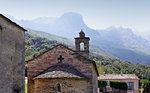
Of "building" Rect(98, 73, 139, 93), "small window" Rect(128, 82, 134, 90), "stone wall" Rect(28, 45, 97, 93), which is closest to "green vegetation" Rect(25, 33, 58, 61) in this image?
"building" Rect(98, 73, 139, 93)

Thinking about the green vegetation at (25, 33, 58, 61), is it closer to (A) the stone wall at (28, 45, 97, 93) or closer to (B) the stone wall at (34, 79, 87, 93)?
(A) the stone wall at (28, 45, 97, 93)

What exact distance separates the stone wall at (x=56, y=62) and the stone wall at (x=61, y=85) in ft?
4.33

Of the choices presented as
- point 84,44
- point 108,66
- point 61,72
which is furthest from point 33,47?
point 61,72

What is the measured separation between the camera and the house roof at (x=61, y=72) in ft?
70.1

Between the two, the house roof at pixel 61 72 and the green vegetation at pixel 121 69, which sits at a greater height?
the house roof at pixel 61 72

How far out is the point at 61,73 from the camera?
2153cm

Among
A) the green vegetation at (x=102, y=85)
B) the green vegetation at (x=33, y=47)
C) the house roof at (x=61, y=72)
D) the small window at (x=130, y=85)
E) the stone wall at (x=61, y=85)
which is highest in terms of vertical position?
the green vegetation at (x=33, y=47)

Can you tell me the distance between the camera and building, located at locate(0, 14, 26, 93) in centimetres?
1659

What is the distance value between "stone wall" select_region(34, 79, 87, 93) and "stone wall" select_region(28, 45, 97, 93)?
4.33 ft

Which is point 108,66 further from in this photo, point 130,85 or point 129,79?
→ point 130,85

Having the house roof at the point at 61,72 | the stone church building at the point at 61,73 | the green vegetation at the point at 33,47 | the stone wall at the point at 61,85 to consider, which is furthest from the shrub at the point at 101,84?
the stone wall at the point at 61,85

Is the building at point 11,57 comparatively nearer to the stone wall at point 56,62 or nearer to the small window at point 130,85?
the stone wall at point 56,62

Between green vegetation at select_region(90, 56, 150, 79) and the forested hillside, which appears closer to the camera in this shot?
the forested hillside

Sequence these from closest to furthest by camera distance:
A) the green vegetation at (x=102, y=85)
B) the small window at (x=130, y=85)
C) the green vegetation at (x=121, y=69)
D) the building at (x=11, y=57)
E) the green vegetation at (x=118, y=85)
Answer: the building at (x=11, y=57), the green vegetation at (x=102, y=85), the green vegetation at (x=118, y=85), the small window at (x=130, y=85), the green vegetation at (x=121, y=69)
